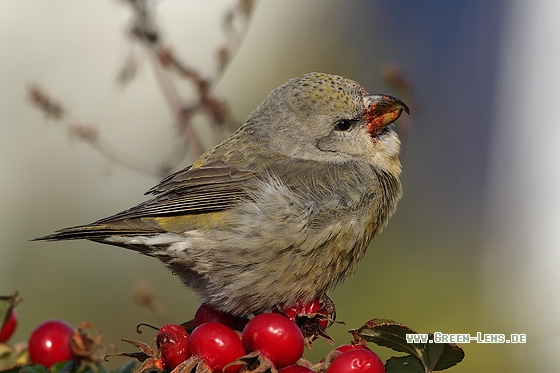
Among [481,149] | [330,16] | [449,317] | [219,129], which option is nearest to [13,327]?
[219,129]

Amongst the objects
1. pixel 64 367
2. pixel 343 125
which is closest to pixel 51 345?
pixel 64 367

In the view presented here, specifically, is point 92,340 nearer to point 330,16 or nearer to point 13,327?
point 13,327

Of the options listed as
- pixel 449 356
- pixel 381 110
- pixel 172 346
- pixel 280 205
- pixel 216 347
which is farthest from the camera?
pixel 381 110

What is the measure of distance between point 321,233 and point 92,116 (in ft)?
14.8

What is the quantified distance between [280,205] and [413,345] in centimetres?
145

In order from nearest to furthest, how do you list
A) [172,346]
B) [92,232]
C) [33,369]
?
[172,346], [33,369], [92,232]

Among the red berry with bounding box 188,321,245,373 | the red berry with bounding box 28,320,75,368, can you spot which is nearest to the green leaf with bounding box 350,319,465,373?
the red berry with bounding box 188,321,245,373

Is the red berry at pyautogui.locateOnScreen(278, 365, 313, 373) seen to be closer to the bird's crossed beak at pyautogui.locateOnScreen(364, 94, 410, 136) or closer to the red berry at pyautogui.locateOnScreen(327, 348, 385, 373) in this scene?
the red berry at pyautogui.locateOnScreen(327, 348, 385, 373)

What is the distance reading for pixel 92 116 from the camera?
7.42m

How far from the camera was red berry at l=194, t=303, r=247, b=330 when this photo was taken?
2.77 meters

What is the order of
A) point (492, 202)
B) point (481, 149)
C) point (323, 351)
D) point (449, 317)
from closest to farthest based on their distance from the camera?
1. point (323, 351)
2. point (449, 317)
3. point (492, 202)
4. point (481, 149)

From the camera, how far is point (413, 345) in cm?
212

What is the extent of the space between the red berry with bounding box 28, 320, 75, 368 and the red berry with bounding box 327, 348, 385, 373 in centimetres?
101

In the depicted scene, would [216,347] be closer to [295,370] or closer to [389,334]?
[295,370]
